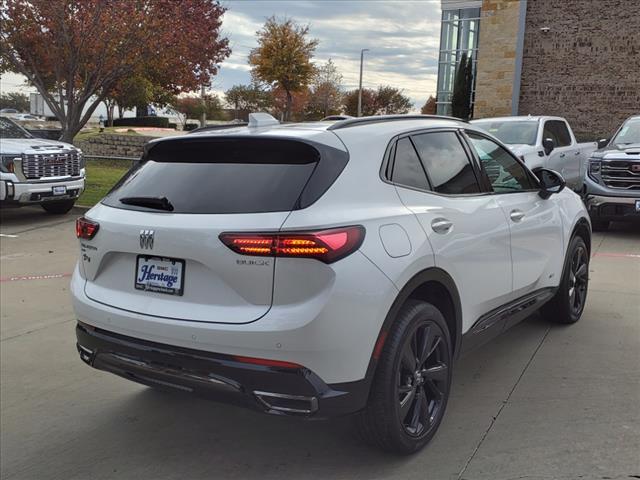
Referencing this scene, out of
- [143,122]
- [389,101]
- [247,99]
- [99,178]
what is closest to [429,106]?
[389,101]

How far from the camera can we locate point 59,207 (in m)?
12.1

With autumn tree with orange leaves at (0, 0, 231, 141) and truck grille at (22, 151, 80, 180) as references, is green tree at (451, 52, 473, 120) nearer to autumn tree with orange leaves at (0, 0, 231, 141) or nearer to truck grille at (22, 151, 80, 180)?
autumn tree with orange leaves at (0, 0, 231, 141)

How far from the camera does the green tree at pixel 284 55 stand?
39.1 metres

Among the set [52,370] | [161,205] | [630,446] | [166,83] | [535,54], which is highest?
[535,54]

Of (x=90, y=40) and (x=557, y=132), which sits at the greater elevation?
(x=90, y=40)

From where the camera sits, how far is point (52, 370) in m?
4.70

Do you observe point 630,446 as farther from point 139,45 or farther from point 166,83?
point 166,83

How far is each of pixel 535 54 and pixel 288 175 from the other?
87.1 feet

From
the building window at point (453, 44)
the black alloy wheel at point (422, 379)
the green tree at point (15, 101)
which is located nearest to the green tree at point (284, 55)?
the building window at point (453, 44)

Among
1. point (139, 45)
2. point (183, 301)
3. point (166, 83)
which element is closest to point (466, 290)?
point (183, 301)

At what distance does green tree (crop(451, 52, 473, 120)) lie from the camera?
32.9 m

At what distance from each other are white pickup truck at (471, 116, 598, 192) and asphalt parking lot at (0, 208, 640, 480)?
→ 5.62 meters

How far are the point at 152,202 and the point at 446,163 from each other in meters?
1.72

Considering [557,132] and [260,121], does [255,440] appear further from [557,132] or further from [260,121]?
[557,132]
